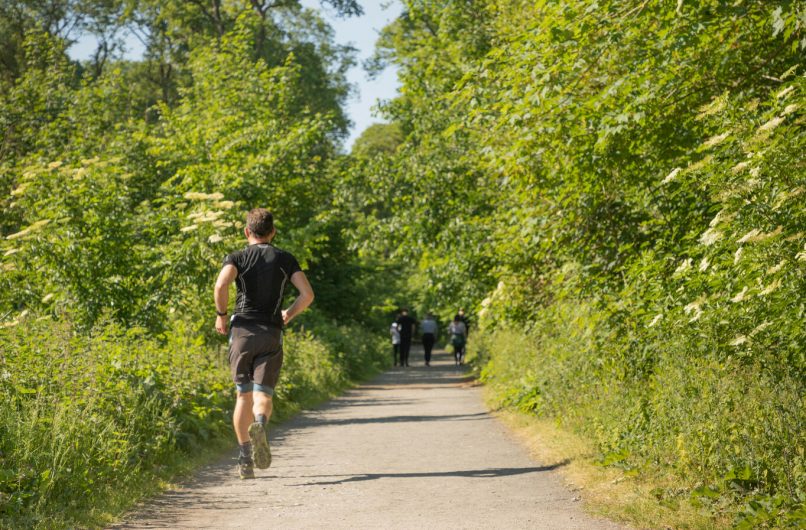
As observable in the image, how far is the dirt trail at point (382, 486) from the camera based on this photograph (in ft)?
22.2

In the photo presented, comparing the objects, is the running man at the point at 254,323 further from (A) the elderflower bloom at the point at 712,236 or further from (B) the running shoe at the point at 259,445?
(A) the elderflower bloom at the point at 712,236

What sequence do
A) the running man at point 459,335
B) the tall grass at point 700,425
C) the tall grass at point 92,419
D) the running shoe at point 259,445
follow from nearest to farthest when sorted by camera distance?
the tall grass at point 700,425 → the tall grass at point 92,419 → the running shoe at point 259,445 → the running man at point 459,335

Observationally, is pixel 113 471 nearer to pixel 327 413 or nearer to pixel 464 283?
pixel 327 413

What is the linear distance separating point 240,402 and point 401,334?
89.4ft

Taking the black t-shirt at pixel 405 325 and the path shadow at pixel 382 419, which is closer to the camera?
the path shadow at pixel 382 419

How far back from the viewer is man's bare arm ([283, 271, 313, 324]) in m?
8.09

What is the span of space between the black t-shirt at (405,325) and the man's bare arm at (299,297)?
2540 cm

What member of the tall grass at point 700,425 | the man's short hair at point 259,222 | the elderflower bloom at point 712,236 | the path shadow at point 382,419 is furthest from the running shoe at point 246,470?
the path shadow at point 382,419

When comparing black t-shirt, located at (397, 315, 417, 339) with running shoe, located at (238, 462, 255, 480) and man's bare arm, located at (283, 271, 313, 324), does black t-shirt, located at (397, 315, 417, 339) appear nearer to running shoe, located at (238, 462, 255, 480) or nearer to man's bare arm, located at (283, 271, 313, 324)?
man's bare arm, located at (283, 271, 313, 324)

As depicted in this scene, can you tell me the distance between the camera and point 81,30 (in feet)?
131

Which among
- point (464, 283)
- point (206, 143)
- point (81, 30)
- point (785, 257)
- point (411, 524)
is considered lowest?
point (411, 524)

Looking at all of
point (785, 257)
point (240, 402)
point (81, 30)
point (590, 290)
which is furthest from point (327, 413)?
point (81, 30)

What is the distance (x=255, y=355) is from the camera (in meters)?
8.17

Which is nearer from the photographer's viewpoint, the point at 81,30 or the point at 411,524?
the point at 411,524
